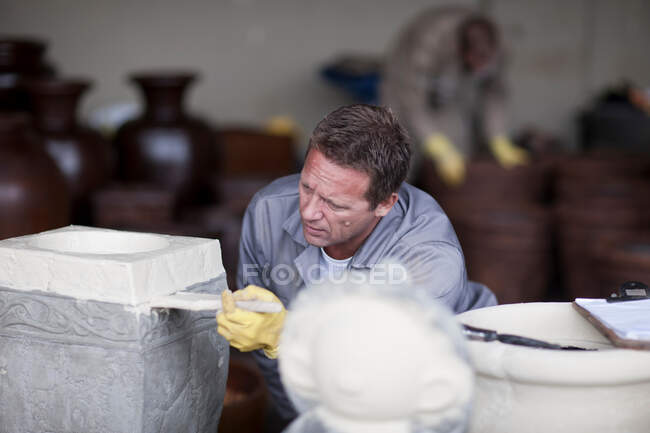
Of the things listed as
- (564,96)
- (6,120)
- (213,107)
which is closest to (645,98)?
(564,96)

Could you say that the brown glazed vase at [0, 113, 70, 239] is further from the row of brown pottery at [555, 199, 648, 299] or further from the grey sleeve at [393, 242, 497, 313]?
the row of brown pottery at [555, 199, 648, 299]

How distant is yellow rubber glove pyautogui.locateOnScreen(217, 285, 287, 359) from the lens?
5.58 ft

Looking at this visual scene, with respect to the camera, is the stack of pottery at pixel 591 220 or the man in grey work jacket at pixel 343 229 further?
the stack of pottery at pixel 591 220

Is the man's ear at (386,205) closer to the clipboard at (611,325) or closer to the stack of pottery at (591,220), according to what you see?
the clipboard at (611,325)

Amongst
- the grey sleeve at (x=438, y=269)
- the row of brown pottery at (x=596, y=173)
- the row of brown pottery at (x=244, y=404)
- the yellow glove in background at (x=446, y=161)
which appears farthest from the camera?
the yellow glove in background at (x=446, y=161)

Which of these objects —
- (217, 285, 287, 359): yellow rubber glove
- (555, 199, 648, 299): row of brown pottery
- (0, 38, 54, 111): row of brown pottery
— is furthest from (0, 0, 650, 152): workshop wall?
(217, 285, 287, 359): yellow rubber glove

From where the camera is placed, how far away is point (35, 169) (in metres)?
3.12

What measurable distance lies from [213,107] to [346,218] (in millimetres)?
4919

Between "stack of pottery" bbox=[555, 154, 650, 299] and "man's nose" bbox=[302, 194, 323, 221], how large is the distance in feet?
7.82

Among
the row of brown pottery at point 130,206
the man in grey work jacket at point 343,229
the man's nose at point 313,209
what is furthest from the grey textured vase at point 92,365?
the row of brown pottery at point 130,206

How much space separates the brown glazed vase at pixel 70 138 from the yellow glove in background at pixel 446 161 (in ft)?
6.54

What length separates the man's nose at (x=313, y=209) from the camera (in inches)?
79.7

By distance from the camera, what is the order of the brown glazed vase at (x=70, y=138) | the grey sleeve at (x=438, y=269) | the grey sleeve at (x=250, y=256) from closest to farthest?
1. the grey sleeve at (x=438, y=269)
2. the grey sleeve at (x=250, y=256)
3. the brown glazed vase at (x=70, y=138)

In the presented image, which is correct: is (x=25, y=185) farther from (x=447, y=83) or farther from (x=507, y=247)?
(x=447, y=83)
